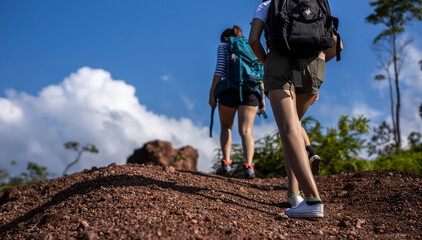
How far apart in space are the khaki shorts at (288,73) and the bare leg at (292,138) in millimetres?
74

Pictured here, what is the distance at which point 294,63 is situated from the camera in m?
3.38

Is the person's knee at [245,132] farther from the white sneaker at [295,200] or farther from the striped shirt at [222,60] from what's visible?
the white sneaker at [295,200]

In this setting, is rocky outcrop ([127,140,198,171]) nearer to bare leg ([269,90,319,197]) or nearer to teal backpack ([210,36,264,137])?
teal backpack ([210,36,264,137])

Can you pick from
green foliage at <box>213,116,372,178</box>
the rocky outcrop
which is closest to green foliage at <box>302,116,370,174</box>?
green foliage at <box>213,116,372,178</box>

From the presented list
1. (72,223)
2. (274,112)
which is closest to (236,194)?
(274,112)

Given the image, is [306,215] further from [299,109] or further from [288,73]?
[288,73]

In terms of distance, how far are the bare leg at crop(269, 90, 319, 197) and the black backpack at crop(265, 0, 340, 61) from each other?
42cm

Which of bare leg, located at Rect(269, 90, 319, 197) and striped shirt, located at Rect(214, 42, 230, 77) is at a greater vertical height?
striped shirt, located at Rect(214, 42, 230, 77)

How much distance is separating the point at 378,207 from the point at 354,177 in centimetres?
145

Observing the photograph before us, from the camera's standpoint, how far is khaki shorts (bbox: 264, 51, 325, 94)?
3381mm

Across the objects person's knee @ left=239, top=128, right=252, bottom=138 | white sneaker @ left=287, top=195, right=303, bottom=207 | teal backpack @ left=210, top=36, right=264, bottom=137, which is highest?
teal backpack @ left=210, top=36, right=264, bottom=137

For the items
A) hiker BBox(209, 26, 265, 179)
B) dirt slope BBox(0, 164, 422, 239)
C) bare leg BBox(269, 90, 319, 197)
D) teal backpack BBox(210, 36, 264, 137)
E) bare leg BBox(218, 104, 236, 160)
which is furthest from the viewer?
bare leg BBox(218, 104, 236, 160)

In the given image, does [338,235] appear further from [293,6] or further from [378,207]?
[293,6]

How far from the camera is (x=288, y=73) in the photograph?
3.38 metres
